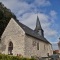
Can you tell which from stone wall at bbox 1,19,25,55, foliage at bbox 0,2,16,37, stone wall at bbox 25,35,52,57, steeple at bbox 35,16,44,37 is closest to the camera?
stone wall at bbox 1,19,25,55

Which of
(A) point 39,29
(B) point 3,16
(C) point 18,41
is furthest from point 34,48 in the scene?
(A) point 39,29

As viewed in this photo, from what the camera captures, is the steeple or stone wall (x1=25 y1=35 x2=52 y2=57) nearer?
stone wall (x1=25 y1=35 x2=52 y2=57)

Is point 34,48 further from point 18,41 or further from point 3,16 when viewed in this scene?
point 3,16

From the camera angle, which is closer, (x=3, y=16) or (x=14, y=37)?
(x=14, y=37)

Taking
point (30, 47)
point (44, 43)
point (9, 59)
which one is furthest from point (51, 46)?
point (9, 59)

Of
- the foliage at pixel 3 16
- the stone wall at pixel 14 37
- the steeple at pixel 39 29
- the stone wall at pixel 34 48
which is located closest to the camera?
the stone wall at pixel 14 37

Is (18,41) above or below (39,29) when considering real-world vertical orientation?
below

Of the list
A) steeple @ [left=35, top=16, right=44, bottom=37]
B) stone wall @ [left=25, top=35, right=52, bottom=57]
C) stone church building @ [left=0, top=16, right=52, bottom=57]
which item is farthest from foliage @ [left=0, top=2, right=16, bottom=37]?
steeple @ [left=35, top=16, right=44, bottom=37]

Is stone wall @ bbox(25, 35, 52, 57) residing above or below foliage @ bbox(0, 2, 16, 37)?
below

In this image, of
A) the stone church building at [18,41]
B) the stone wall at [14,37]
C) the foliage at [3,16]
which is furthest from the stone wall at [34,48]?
the foliage at [3,16]

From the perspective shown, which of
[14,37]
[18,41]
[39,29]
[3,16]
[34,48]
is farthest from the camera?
[39,29]

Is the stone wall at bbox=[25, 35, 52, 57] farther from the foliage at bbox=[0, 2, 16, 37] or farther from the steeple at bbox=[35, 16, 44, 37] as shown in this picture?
the foliage at bbox=[0, 2, 16, 37]

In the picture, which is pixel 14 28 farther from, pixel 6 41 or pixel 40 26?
pixel 40 26

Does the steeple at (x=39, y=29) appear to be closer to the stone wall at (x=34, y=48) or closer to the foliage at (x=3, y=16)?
the stone wall at (x=34, y=48)
